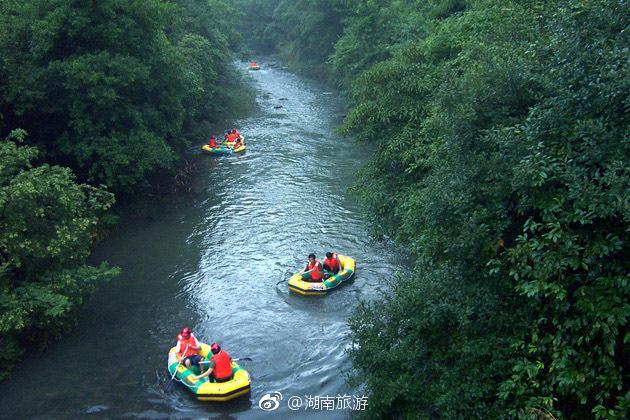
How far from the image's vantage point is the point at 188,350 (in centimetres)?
1209

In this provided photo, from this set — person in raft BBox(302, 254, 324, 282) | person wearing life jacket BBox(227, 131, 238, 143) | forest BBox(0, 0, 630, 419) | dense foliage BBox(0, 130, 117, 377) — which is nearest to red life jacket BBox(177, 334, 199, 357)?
dense foliage BBox(0, 130, 117, 377)

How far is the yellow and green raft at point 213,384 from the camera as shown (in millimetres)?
11125

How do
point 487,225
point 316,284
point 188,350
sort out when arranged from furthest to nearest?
point 316,284
point 188,350
point 487,225

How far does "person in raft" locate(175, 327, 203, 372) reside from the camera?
1182cm

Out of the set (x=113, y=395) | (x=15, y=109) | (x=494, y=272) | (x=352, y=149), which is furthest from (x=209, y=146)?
(x=494, y=272)

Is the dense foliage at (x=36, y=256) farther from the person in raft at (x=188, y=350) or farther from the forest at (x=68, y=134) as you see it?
the person in raft at (x=188, y=350)

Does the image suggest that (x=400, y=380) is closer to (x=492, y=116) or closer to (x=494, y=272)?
(x=494, y=272)

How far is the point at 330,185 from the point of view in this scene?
73.6 ft

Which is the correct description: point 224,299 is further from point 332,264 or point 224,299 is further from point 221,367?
point 221,367

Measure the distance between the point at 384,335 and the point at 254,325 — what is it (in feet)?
20.1

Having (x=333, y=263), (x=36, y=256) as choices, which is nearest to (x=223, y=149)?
(x=333, y=263)

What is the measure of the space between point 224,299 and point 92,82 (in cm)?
814

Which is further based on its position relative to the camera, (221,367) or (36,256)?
(36,256)

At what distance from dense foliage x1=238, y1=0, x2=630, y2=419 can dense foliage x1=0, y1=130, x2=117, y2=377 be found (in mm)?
7456
